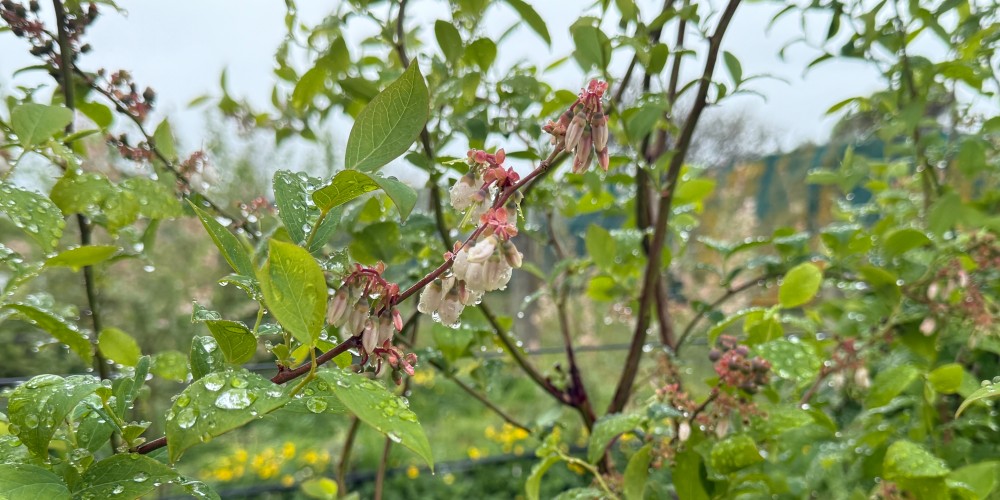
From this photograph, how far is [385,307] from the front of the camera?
29 centimetres

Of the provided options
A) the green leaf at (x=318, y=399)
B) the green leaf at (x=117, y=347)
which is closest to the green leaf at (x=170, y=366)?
the green leaf at (x=117, y=347)

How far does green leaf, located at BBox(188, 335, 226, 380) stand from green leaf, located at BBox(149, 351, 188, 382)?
0.52 ft

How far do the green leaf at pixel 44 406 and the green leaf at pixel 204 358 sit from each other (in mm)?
40

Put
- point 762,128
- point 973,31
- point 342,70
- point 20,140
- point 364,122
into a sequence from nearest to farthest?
point 364,122 < point 20,140 < point 342,70 < point 973,31 < point 762,128

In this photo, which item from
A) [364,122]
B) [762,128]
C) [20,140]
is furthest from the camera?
[762,128]

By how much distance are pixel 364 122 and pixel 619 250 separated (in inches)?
19.5

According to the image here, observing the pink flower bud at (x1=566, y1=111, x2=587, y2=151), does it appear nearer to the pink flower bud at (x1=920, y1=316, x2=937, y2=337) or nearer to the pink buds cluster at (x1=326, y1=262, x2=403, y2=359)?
the pink buds cluster at (x1=326, y1=262, x2=403, y2=359)

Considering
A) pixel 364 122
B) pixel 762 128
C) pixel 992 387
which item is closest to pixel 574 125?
pixel 364 122

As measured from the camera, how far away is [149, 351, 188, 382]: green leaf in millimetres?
450

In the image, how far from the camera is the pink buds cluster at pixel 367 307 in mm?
286

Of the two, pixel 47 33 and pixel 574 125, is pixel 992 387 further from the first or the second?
pixel 47 33

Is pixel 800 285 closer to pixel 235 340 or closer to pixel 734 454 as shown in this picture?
pixel 734 454

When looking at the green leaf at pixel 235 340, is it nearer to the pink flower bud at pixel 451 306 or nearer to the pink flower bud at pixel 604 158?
the pink flower bud at pixel 451 306

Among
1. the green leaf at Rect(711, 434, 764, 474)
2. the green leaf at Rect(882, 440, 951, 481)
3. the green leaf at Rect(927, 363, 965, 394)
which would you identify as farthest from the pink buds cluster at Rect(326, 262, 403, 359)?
the green leaf at Rect(927, 363, 965, 394)
